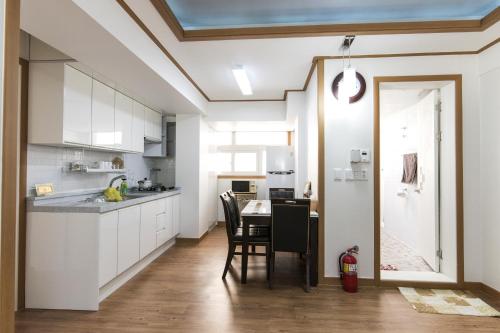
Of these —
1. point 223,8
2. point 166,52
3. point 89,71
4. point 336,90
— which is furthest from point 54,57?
point 336,90

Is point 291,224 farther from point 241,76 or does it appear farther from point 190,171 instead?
point 190,171

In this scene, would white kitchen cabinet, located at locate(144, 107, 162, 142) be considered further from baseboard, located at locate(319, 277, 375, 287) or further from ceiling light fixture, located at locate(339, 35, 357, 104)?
baseboard, located at locate(319, 277, 375, 287)

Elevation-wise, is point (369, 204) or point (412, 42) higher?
point (412, 42)

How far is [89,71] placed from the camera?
265cm

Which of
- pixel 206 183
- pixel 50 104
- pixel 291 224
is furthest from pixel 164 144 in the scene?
pixel 291 224

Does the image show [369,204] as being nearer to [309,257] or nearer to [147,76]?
[309,257]

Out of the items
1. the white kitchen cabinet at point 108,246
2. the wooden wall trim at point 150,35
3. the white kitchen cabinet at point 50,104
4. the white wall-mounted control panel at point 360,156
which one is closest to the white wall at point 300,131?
the white wall-mounted control panel at point 360,156

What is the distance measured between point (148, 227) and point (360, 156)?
271 centimetres

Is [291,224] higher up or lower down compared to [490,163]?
lower down

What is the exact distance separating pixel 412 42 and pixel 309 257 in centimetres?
241

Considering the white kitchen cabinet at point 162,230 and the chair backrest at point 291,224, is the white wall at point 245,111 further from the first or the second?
the chair backrest at point 291,224

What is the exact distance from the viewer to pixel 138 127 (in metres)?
3.73

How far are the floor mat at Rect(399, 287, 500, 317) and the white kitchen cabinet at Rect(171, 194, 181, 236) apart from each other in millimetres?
3245

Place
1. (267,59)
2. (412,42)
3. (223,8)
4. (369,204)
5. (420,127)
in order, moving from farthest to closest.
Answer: (420,127) → (267,59) → (369,204) → (412,42) → (223,8)
